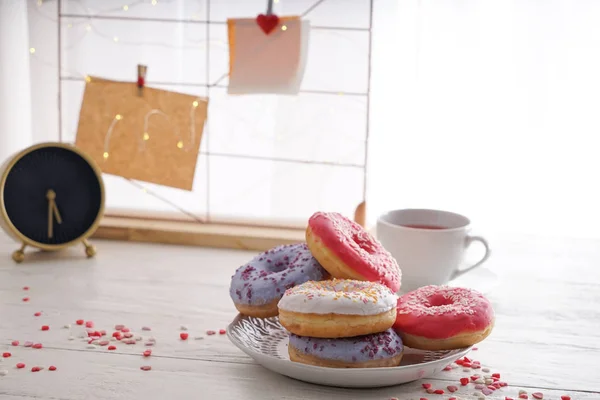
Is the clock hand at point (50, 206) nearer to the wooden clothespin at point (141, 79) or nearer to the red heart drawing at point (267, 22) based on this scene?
the wooden clothespin at point (141, 79)

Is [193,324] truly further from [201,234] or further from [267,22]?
[267,22]

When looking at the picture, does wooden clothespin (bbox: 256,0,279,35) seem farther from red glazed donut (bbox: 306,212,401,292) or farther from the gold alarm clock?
red glazed donut (bbox: 306,212,401,292)

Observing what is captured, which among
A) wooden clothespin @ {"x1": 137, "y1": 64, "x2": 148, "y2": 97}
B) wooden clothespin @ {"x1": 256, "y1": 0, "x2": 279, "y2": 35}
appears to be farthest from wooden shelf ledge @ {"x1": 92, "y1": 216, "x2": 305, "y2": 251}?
wooden clothespin @ {"x1": 256, "y1": 0, "x2": 279, "y2": 35}

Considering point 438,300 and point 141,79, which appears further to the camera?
point 141,79

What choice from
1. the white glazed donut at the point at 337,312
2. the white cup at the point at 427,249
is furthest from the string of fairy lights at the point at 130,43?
the white glazed donut at the point at 337,312

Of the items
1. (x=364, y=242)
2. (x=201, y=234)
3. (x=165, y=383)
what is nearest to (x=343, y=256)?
(x=364, y=242)

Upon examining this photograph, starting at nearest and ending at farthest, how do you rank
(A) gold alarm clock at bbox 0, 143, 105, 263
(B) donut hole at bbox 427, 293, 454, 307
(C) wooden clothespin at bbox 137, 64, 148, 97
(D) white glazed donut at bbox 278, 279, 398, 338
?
1. (D) white glazed donut at bbox 278, 279, 398, 338
2. (B) donut hole at bbox 427, 293, 454, 307
3. (A) gold alarm clock at bbox 0, 143, 105, 263
4. (C) wooden clothespin at bbox 137, 64, 148, 97

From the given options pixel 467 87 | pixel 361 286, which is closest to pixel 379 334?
pixel 361 286
